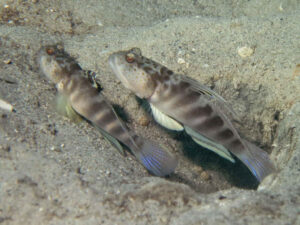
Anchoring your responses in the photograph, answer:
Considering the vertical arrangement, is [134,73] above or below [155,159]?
above

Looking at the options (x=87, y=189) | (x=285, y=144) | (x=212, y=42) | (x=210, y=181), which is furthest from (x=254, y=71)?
(x=87, y=189)

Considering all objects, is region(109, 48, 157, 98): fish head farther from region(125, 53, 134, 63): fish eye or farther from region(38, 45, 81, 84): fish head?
region(38, 45, 81, 84): fish head

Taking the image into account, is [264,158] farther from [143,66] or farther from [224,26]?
[224,26]

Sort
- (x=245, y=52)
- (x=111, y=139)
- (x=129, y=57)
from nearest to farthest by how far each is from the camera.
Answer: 1. (x=111, y=139)
2. (x=129, y=57)
3. (x=245, y=52)

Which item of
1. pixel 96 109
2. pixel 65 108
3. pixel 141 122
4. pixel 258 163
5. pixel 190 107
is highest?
pixel 190 107

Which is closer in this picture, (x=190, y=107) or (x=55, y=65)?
(x=190, y=107)

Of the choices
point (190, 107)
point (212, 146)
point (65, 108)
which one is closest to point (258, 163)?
point (212, 146)

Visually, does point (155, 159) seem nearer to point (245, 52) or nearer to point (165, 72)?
point (165, 72)

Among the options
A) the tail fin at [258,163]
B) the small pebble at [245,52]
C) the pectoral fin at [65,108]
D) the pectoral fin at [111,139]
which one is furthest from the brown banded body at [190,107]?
the small pebble at [245,52]
